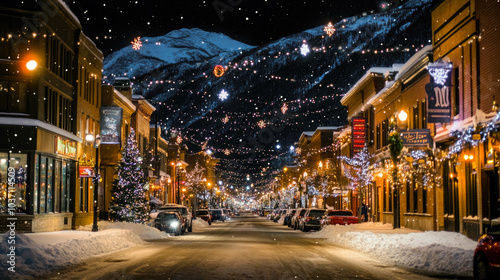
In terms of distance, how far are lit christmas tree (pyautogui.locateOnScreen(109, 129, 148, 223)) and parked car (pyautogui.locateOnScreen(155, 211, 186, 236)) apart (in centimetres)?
439

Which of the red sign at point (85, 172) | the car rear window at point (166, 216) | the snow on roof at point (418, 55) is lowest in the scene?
the car rear window at point (166, 216)

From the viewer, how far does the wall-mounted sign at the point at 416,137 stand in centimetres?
3153

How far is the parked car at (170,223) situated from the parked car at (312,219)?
996 cm

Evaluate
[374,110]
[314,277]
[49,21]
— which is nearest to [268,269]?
[314,277]

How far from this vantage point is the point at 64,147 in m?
35.5

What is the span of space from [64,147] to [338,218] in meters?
18.5

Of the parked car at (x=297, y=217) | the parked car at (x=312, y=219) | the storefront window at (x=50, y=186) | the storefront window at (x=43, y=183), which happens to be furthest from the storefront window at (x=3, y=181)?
the parked car at (x=297, y=217)

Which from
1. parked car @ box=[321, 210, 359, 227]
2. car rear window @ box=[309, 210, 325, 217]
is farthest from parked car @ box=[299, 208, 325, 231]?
parked car @ box=[321, 210, 359, 227]

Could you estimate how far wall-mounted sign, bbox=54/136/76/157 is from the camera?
Result: 34031 mm

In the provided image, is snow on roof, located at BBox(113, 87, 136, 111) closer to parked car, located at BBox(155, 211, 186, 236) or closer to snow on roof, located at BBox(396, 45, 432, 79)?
parked car, located at BBox(155, 211, 186, 236)

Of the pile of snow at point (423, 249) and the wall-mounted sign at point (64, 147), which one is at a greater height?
the wall-mounted sign at point (64, 147)

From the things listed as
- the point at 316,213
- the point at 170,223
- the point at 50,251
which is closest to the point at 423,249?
the point at 50,251

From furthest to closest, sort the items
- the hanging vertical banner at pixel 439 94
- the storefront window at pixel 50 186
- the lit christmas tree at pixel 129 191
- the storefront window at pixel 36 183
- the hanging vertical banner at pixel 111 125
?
the hanging vertical banner at pixel 111 125 → the lit christmas tree at pixel 129 191 → the storefront window at pixel 50 186 → the storefront window at pixel 36 183 → the hanging vertical banner at pixel 439 94

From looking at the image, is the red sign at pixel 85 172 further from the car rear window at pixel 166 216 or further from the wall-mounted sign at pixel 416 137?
the wall-mounted sign at pixel 416 137
